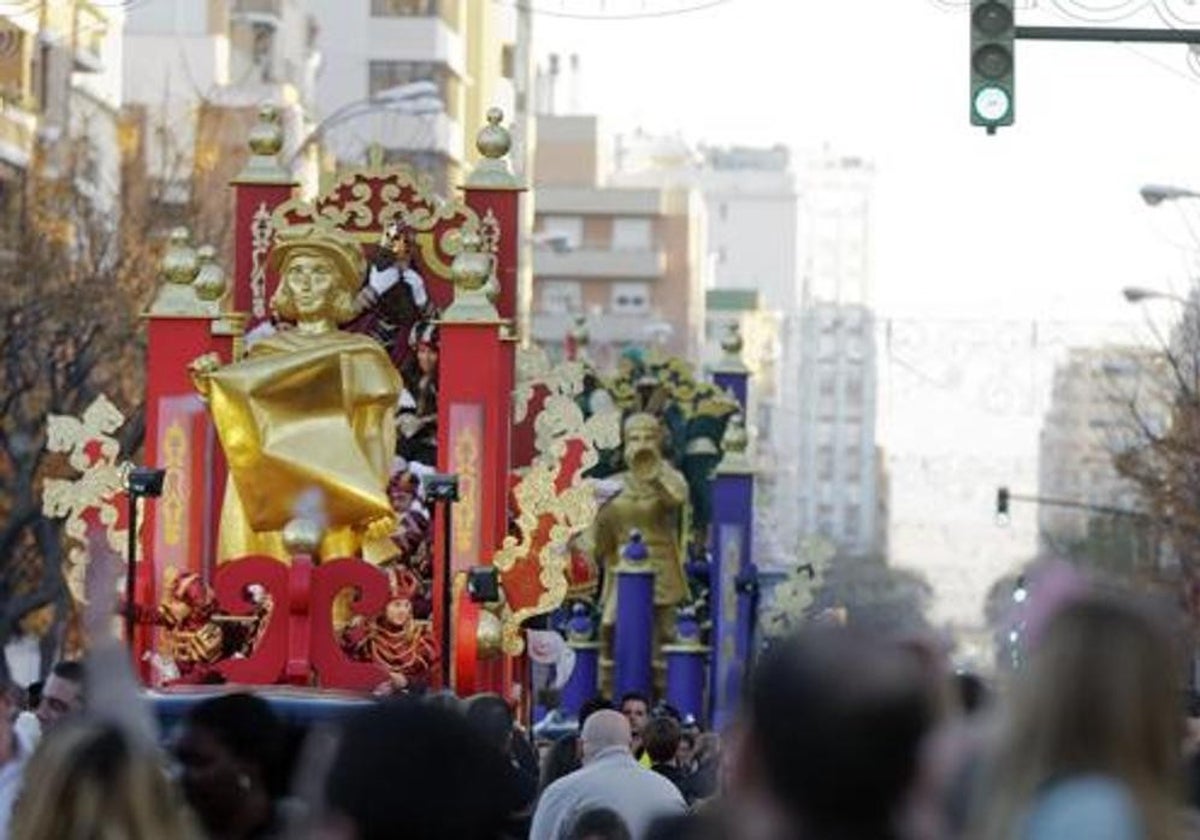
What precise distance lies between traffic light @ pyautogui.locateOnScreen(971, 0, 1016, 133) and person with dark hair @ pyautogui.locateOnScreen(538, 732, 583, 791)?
4836mm

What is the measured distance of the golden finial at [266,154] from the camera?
91.8 ft

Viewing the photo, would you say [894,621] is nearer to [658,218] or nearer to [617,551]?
[617,551]

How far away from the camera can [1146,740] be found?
7.13m

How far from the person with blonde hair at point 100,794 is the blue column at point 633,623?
1073 inches

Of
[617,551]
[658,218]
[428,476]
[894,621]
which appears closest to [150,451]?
[428,476]

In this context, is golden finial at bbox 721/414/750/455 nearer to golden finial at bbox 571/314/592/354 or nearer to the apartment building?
golden finial at bbox 571/314/592/354

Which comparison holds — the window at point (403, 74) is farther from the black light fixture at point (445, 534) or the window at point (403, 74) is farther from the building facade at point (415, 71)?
the black light fixture at point (445, 534)

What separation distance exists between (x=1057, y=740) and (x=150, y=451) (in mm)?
19583

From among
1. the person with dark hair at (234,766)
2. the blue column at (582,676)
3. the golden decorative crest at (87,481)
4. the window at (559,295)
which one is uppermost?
the window at (559,295)

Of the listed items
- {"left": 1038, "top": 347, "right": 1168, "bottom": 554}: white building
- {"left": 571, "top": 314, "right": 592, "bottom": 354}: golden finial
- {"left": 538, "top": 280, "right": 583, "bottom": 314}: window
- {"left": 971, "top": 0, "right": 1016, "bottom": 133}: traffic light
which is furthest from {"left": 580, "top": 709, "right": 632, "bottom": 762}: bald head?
{"left": 538, "top": 280, "right": 583, "bottom": 314}: window

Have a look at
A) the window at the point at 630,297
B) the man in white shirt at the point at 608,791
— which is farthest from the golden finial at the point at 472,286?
the window at the point at 630,297

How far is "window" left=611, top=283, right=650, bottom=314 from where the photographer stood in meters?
146

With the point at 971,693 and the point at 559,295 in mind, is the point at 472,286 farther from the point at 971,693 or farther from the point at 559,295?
the point at 559,295

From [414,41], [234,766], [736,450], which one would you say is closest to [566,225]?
[414,41]
